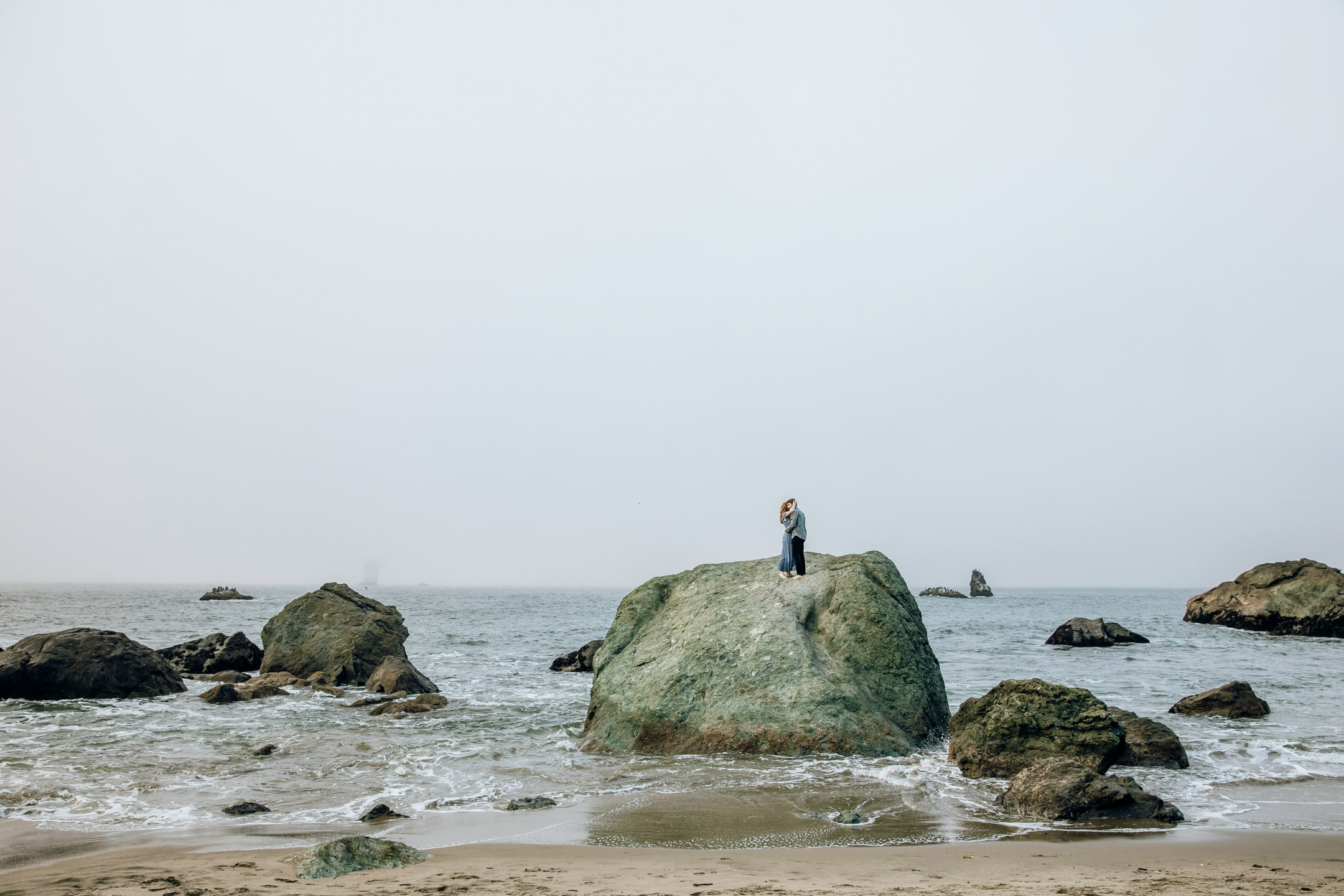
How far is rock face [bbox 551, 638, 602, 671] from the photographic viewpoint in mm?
24000

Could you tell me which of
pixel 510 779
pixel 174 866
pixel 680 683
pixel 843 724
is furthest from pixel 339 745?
pixel 843 724

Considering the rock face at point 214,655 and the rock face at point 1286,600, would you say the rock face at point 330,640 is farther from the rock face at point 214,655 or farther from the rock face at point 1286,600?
the rock face at point 1286,600

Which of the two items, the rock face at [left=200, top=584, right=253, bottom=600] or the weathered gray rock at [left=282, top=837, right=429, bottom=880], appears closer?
the weathered gray rock at [left=282, top=837, right=429, bottom=880]

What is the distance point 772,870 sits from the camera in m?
6.01

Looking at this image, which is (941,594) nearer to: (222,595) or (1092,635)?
(1092,635)

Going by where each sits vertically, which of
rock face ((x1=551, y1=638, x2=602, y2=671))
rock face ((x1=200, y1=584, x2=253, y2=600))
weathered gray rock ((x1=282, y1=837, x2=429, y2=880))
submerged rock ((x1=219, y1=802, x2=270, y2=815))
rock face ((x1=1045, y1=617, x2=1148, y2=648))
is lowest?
rock face ((x1=200, y1=584, x2=253, y2=600))

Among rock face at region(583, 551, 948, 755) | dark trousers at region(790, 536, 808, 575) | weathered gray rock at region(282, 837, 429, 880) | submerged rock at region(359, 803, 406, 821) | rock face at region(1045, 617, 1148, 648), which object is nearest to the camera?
weathered gray rock at region(282, 837, 429, 880)

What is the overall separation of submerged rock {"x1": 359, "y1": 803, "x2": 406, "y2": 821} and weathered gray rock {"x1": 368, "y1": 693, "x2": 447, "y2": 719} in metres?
7.46

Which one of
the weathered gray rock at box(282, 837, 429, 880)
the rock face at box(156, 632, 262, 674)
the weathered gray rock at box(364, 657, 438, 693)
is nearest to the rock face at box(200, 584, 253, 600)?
the rock face at box(156, 632, 262, 674)

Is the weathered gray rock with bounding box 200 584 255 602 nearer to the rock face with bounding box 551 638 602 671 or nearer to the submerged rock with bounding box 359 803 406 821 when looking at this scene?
the rock face with bounding box 551 638 602 671

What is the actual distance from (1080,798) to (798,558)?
7.12 meters

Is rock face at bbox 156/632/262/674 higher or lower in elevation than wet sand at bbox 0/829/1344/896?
lower

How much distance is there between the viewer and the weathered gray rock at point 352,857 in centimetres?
587

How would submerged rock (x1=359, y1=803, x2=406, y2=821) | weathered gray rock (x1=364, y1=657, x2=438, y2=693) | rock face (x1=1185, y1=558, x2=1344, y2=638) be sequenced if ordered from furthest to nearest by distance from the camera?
rock face (x1=1185, y1=558, x2=1344, y2=638), weathered gray rock (x1=364, y1=657, x2=438, y2=693), submerged rock (x1=359, y1=803, x2=406, y2=821)
